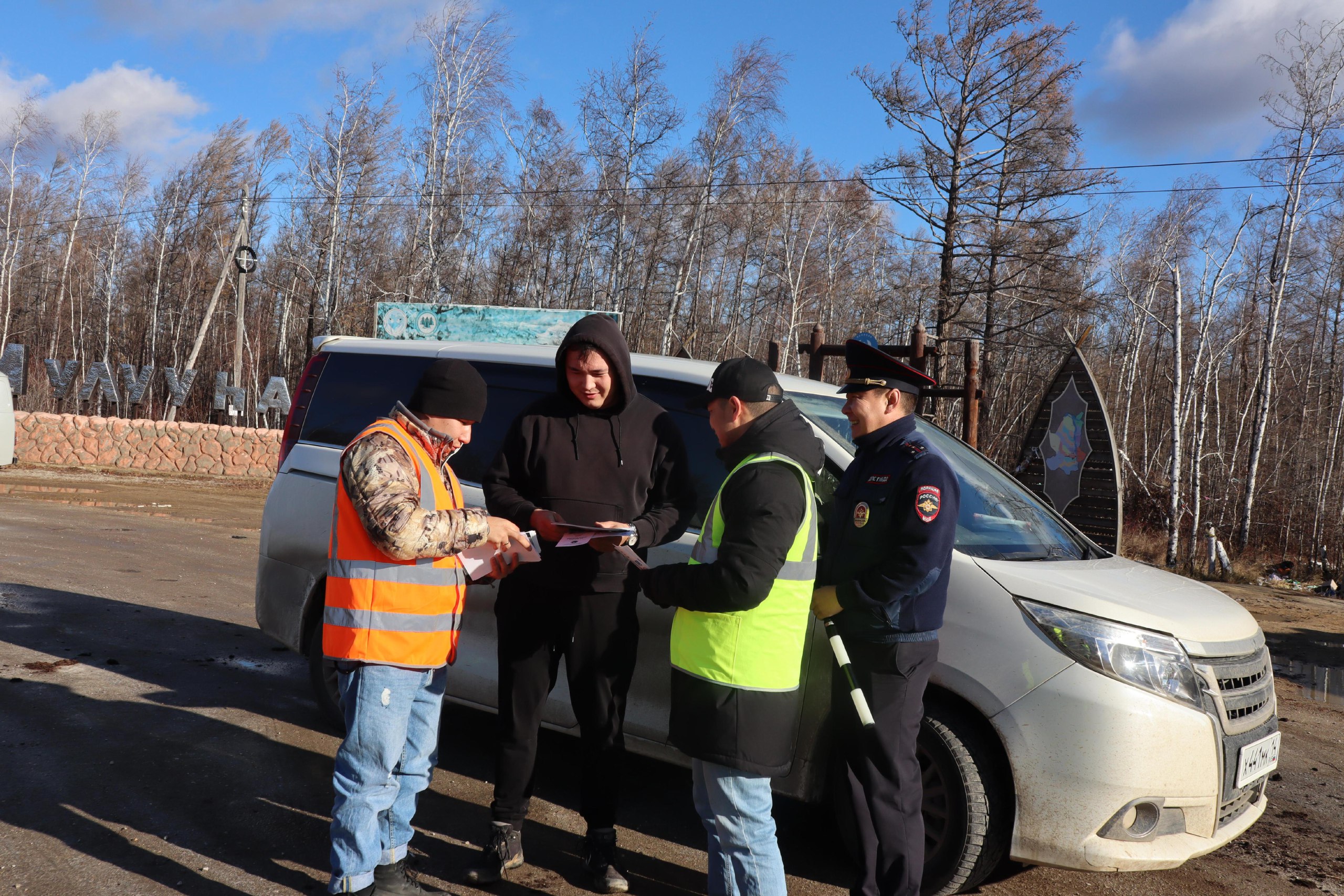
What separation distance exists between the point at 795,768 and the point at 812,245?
36.9 metres

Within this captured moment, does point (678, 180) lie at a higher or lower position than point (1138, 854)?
higher

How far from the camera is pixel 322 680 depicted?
15.6 feet

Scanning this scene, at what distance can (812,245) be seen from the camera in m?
38.6

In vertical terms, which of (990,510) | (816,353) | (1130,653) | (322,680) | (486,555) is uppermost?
(816,353)

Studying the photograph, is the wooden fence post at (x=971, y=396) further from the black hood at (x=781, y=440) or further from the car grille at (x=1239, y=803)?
the black hood at (x=781, y=440)

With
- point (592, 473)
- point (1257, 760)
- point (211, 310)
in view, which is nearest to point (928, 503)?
point (592, 473)

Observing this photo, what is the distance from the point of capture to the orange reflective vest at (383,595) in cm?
282

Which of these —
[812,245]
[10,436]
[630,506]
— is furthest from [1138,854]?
[812,245]

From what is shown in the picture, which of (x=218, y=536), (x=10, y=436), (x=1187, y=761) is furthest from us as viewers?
(x=10, y=436)

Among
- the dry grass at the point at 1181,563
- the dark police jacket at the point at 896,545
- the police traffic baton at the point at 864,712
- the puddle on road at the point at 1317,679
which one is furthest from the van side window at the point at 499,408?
the dry grass at the point at 1181,563

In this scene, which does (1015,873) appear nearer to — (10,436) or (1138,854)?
(1138,854)

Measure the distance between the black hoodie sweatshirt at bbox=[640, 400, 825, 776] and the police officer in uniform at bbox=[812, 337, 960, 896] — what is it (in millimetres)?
406

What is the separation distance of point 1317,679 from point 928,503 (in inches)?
309

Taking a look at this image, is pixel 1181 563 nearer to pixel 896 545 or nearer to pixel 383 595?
pixel 896 545
